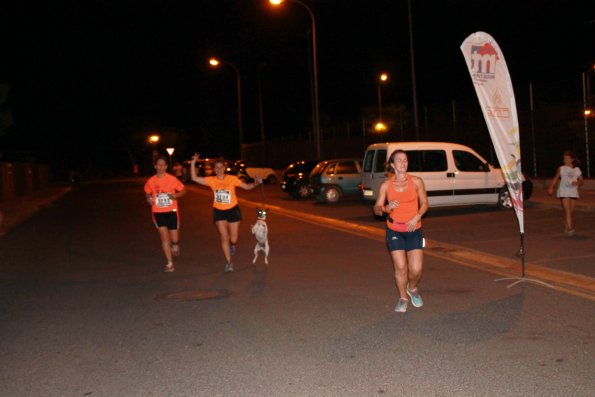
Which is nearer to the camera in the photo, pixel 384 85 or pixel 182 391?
pixel 182 391

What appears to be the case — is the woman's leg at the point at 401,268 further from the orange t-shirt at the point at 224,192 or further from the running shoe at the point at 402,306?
the orange t-shirt at the point at 224,192

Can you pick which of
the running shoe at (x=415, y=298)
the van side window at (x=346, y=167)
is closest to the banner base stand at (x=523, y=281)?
the running shoe at (x=415, y=298)

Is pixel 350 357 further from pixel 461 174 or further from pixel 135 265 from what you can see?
pixel 461 174

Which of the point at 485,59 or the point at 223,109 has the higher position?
the point at 223,109

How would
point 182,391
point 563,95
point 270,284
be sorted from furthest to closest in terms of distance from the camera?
point 563,95, point 270,284, point 182,391

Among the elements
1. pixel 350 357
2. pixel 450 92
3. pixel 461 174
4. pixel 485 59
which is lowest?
pixel 350 357

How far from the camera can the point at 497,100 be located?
27.7 ft

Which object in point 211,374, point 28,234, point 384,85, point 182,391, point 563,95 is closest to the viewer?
point 182,391

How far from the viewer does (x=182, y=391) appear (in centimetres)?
489

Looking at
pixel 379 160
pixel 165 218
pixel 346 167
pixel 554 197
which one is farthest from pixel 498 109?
pixel 346 167

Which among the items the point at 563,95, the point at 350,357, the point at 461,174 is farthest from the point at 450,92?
the point at 350,357

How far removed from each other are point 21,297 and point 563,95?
20.8 metres

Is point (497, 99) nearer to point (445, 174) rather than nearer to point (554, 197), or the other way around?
point (445, 174)

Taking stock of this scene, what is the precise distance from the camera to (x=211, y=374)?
5.25 metres
